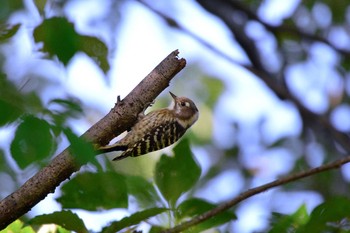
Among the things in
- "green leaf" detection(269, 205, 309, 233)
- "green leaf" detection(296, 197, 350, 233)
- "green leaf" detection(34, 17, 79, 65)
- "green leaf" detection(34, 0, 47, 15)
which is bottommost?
"green leaf" detection(296, 197, 350, 233)

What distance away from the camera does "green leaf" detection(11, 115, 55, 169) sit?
1738 millimetres

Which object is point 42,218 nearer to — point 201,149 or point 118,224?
point 118,224

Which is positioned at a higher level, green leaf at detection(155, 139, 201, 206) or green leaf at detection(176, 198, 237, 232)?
green leaf at detection(155, 139, 201, 206)

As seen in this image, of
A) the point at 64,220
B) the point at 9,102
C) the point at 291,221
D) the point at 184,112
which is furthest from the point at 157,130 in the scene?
the point at 9,102

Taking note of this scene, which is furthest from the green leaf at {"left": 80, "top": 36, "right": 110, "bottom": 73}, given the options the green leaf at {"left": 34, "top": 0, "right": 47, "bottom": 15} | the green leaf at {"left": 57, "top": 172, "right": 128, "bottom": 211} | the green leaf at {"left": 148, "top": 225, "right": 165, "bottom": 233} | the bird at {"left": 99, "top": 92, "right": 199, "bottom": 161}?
the bird at {"left": 99, "top": 92, "right": 199, "bottom": 161}

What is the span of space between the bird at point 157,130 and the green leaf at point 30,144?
1540 millimetres

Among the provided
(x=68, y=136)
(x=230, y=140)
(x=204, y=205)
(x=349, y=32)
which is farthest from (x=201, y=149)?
(x=68, y=136)

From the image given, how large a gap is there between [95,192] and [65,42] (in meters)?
0.70

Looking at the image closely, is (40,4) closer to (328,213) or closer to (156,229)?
(156,229)

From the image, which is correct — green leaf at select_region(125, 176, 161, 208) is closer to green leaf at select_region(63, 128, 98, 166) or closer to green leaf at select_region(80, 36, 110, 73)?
green leaf at select_region(80, 36, 110, 73)

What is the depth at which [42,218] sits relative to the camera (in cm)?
239

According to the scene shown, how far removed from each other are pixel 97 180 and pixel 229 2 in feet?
11.4

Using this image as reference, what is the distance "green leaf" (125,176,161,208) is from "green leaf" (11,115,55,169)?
2.76 ft

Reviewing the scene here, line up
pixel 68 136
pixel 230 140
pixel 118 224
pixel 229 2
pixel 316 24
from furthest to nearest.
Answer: pixel 230 140 → pixel 316 24 → pixel 229 2 → pixel 118 224 → pixel 68 136
